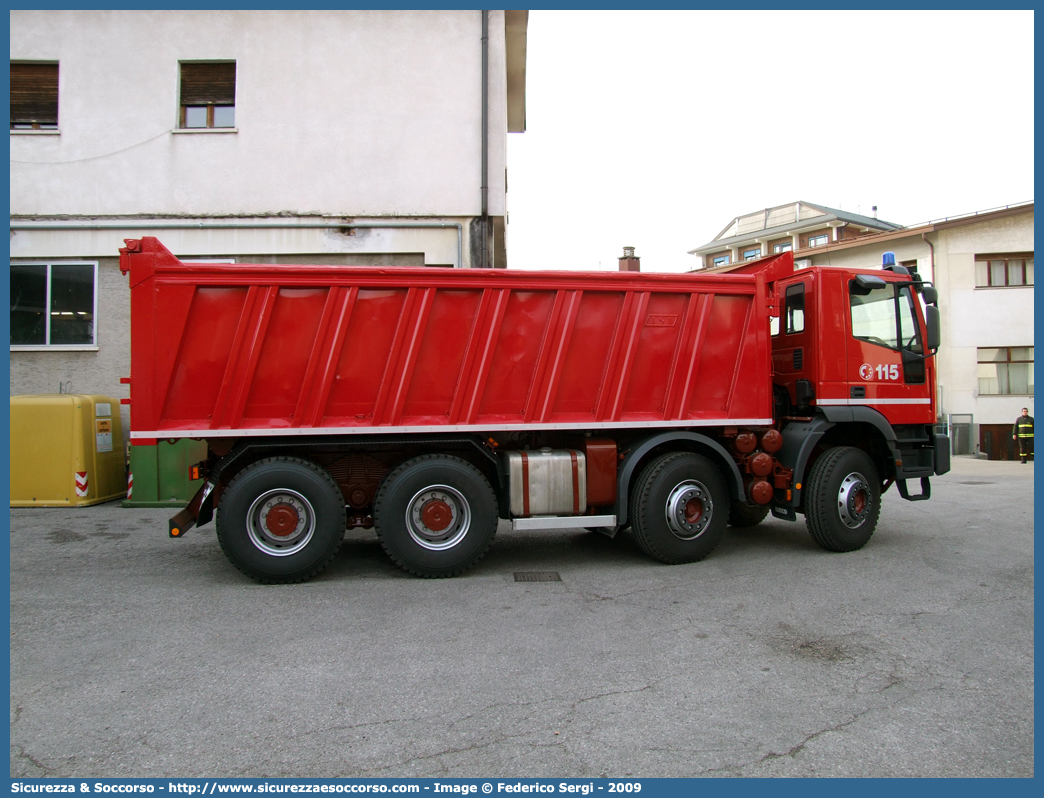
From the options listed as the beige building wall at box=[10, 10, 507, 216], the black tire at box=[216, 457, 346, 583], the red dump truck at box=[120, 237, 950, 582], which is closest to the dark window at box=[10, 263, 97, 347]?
the beige building wall at box=[10, 10, 507, 216]

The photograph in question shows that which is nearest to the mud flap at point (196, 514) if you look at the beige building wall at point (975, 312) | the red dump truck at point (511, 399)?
the red dump truck at point (511, 399)

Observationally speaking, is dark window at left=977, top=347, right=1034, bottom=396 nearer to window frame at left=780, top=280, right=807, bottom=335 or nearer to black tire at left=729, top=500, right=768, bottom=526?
black tire at left=729, top=500, right=768, bottom=526

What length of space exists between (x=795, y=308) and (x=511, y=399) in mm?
3315

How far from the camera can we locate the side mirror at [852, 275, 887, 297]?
→ 7.02 meters

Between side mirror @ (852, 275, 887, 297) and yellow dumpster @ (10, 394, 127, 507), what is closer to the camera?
side mirror @ (852, 275, 887, 297)

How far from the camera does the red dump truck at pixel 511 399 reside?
230 inches

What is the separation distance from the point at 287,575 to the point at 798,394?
5320mm

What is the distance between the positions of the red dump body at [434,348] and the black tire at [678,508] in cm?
45

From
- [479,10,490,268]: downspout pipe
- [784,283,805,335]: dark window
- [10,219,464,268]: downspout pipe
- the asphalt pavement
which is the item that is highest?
[479,10,490,268]: downspout pipe

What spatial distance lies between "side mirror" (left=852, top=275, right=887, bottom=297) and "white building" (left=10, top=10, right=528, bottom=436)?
240 inches

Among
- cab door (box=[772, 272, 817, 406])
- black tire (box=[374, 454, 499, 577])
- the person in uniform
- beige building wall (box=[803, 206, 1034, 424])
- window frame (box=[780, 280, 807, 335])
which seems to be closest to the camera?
black tire (box=[374, 454, 499, 577])

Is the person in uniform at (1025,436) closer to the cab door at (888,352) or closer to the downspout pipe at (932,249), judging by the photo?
the downspout pipe at (932,249)

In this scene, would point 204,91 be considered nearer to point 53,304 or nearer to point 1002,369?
point 53,304
